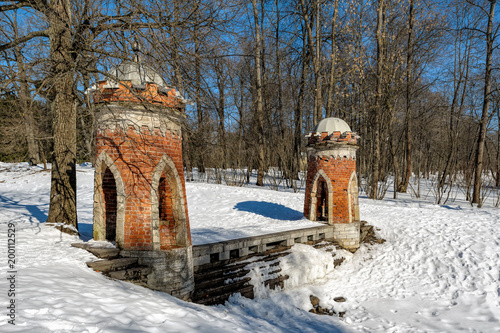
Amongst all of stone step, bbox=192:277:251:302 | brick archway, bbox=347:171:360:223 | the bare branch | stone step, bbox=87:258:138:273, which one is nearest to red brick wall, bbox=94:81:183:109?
the bare branch

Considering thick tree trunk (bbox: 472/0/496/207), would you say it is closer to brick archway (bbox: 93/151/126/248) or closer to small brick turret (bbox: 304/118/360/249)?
small brick turret (bbox: 304/118/360/249)

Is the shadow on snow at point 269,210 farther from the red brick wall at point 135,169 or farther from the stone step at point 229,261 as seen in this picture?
the red brick wall at point 135,169

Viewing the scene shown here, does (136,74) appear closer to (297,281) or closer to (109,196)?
(109,196)

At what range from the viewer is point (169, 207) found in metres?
7.10

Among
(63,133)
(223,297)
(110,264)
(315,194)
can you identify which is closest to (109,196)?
(63,133)

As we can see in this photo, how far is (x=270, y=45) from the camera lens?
24125 millimetres

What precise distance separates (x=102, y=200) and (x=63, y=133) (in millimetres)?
2126

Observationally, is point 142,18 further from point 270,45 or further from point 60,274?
point 270,45

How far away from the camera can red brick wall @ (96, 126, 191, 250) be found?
580 centimetres

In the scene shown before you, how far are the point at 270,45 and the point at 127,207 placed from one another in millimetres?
21297

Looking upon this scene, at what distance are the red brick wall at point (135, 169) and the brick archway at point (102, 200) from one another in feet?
0.26

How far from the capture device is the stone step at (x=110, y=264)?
5.21 meters

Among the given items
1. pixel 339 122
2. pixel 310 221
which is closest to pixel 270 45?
pixel 339 122

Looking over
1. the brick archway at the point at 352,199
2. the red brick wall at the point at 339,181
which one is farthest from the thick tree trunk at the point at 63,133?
the brick archway at the point at 352,199
